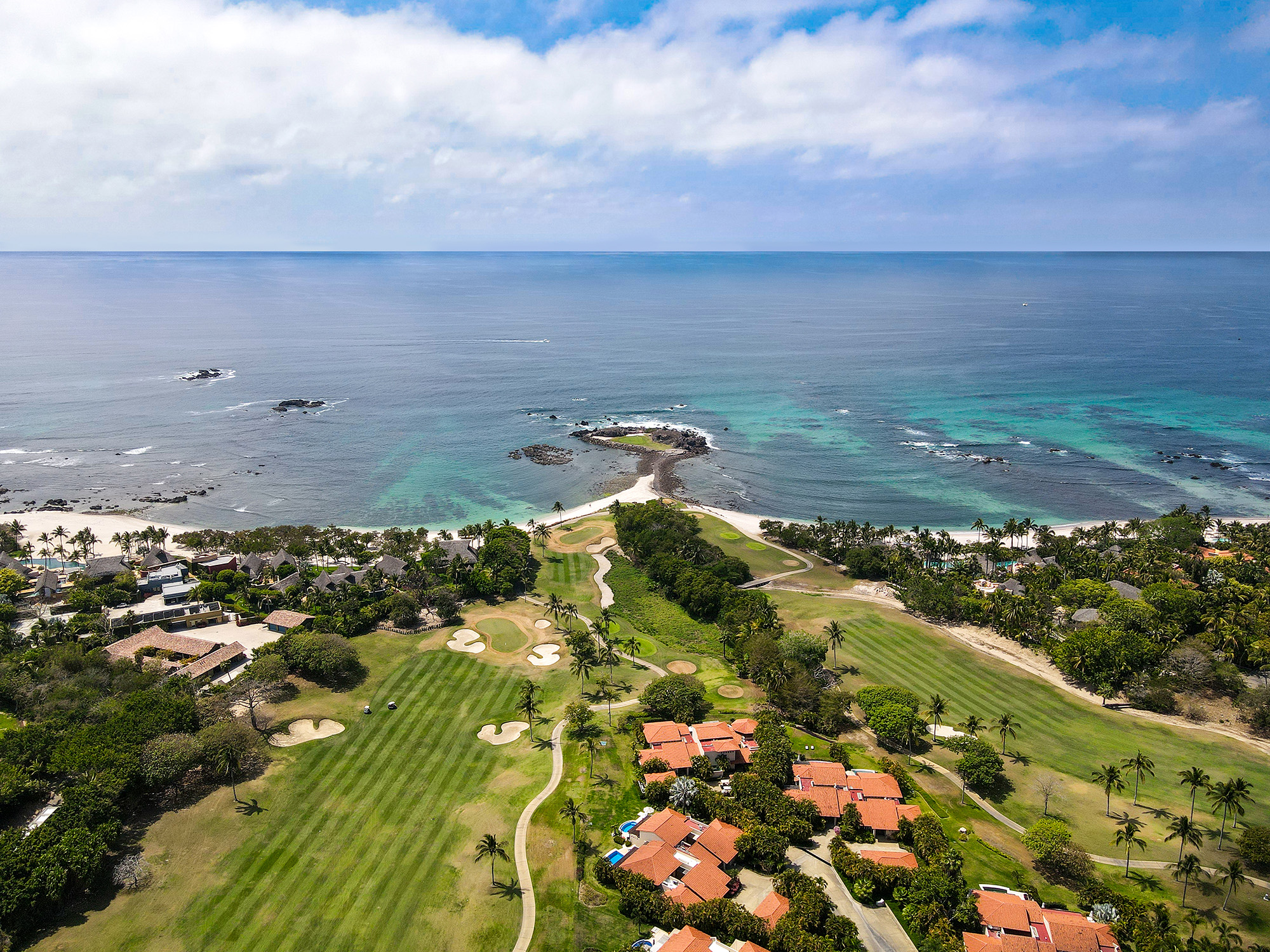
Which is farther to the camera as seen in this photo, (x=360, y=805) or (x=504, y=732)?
(x=504, y=732)

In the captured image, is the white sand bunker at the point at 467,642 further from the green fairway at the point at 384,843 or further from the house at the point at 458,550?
the house at the point at 458,550

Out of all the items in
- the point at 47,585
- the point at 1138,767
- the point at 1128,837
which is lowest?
the point at 47,585

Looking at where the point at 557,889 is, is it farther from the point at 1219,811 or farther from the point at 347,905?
the point at 1219,811

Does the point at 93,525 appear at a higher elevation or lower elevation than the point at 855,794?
higher

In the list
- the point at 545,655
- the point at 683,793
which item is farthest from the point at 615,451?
the point at 683,793

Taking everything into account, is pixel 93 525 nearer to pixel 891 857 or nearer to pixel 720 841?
pixel 720 841

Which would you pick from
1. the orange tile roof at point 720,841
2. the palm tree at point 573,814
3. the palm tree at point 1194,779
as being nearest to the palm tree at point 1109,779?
the palm tree at point 1194,779

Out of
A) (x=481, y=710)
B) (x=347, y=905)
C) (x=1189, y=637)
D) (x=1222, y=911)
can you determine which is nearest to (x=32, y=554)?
(x=481, y=710)
